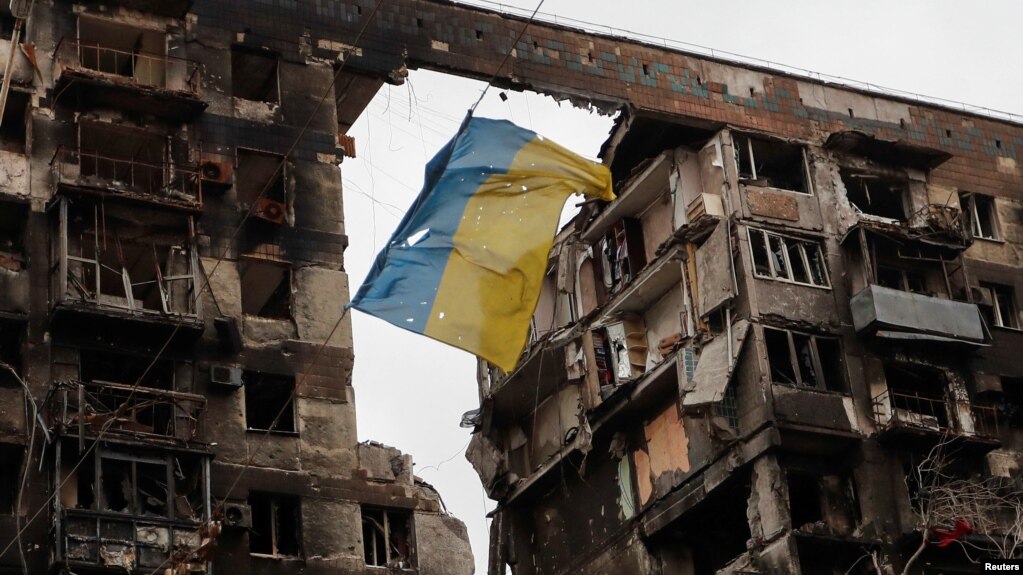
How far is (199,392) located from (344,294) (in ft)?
14.5

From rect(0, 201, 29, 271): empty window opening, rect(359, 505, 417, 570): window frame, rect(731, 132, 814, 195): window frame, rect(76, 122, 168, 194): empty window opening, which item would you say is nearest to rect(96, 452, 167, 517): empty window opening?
rect(359, 505, 417, 570): window frame

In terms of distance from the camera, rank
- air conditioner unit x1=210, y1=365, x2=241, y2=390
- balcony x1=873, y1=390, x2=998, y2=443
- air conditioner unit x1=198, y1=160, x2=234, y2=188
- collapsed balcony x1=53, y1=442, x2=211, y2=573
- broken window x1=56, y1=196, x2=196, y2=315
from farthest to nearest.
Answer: balcony x1=873, y1=390, x2=998, y2=443 → air conditioner unit x1=198, y1=160, x2=234, y2=188 → air conditioner unit x1=210, y1=365, x2=241, y2=390 → broken window x1=56, y1=196, x2=196, y2=315 → collapsed balcony x1=53, y1=442, x2=211, y2=573

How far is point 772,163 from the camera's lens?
49.2 meters

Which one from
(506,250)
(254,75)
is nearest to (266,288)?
(254,75)

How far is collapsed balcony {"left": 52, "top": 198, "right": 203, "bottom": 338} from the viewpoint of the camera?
35.8 metres

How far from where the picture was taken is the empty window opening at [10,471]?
33625 millimetres

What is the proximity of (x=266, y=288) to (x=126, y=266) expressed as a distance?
3255 mm

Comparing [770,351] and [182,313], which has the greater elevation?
[770,351]

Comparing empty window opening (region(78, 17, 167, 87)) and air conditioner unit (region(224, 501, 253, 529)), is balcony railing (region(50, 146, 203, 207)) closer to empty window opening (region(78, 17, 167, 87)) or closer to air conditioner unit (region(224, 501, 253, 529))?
empty window opening (region(78, 17, 167, 87))

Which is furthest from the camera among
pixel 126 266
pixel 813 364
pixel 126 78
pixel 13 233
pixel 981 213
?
pixel 981 213

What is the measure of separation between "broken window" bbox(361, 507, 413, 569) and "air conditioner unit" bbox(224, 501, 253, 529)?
9.10ft

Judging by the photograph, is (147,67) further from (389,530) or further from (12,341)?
(389,530)

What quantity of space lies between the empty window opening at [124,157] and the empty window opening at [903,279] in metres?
20.2

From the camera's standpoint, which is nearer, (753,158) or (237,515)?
(237,515)
